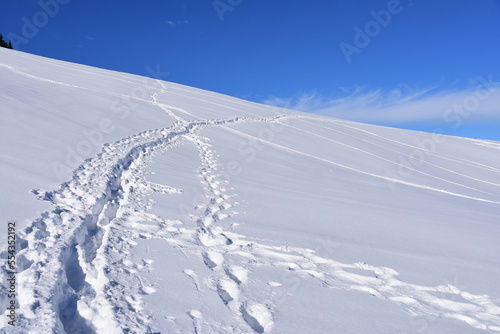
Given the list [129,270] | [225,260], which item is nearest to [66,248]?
[129,270]

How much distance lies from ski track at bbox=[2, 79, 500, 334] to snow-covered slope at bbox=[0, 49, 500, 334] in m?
0.01

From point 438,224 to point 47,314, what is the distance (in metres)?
5.25

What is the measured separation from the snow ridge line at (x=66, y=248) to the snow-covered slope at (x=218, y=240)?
1 cm

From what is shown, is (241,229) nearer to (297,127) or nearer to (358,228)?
(358,228)

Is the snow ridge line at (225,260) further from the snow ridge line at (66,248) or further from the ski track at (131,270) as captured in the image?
the snow ridge line at (66,248)

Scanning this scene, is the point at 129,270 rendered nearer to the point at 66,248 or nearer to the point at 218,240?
the point at 66,248

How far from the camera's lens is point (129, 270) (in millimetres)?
2820

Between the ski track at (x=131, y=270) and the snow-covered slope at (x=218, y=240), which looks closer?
the ski track at (x=131, y=270)

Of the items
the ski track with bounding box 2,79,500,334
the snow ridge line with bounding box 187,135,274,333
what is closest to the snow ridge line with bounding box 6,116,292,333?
the ski track with bounding box 2,79,500,334

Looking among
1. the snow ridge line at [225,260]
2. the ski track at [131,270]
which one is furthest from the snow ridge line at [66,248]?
the snow ridge line at [225,260]

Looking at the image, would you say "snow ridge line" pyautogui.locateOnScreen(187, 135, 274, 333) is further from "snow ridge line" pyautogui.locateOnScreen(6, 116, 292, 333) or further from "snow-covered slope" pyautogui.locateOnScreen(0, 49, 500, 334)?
"snow ridge line" pyautogui.locateOnScreen(6, 116, 292, 333)

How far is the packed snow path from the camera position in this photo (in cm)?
229

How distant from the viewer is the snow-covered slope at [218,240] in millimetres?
2465

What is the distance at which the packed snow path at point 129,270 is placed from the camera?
7.50 feet
